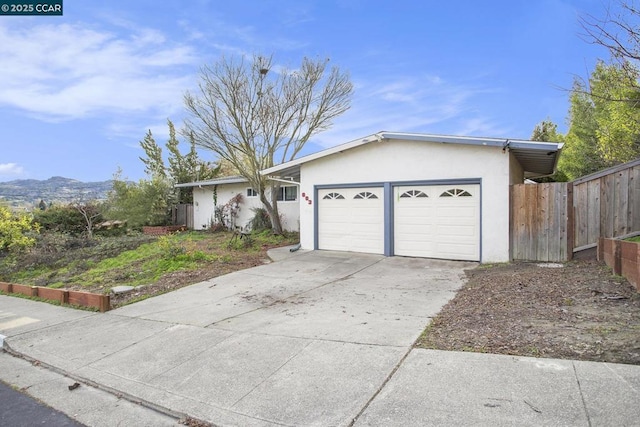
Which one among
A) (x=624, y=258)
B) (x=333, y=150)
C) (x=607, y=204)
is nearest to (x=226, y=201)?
(x=333, y=150)

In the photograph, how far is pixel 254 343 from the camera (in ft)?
15.2

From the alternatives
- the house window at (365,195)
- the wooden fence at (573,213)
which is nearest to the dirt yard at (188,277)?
the house window at (365,195)

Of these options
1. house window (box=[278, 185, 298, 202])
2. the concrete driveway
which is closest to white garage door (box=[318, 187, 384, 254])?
the concrete driveway

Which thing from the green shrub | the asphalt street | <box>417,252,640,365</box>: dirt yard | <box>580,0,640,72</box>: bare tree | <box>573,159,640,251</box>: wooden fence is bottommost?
the asphalt street

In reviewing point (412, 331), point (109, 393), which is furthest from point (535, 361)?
point (109, 393)

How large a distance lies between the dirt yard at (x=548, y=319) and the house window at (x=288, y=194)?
11.0 metres

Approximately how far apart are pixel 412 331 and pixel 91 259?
38.2 feet

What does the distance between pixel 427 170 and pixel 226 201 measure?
12137mm

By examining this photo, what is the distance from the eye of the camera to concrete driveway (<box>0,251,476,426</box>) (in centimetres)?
333

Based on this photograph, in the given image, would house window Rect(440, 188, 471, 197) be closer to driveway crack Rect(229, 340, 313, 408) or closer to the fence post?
the fence post

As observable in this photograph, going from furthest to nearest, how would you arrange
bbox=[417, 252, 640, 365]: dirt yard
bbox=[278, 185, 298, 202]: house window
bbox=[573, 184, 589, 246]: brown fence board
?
bbox=[278, 185, 298, 202]: house window < bbox=[573, 184, 589, 246]: brown fence board < bbox=[417, 252, 640, 365]: dirt yard

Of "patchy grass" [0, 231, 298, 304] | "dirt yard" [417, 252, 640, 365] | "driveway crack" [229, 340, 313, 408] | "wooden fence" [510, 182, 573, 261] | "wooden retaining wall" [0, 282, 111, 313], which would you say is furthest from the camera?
"patchy grass" [0, 231, 298, 304]

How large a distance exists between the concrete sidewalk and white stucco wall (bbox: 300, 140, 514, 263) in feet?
8.97

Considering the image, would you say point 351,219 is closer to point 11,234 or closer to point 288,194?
point 288,194
